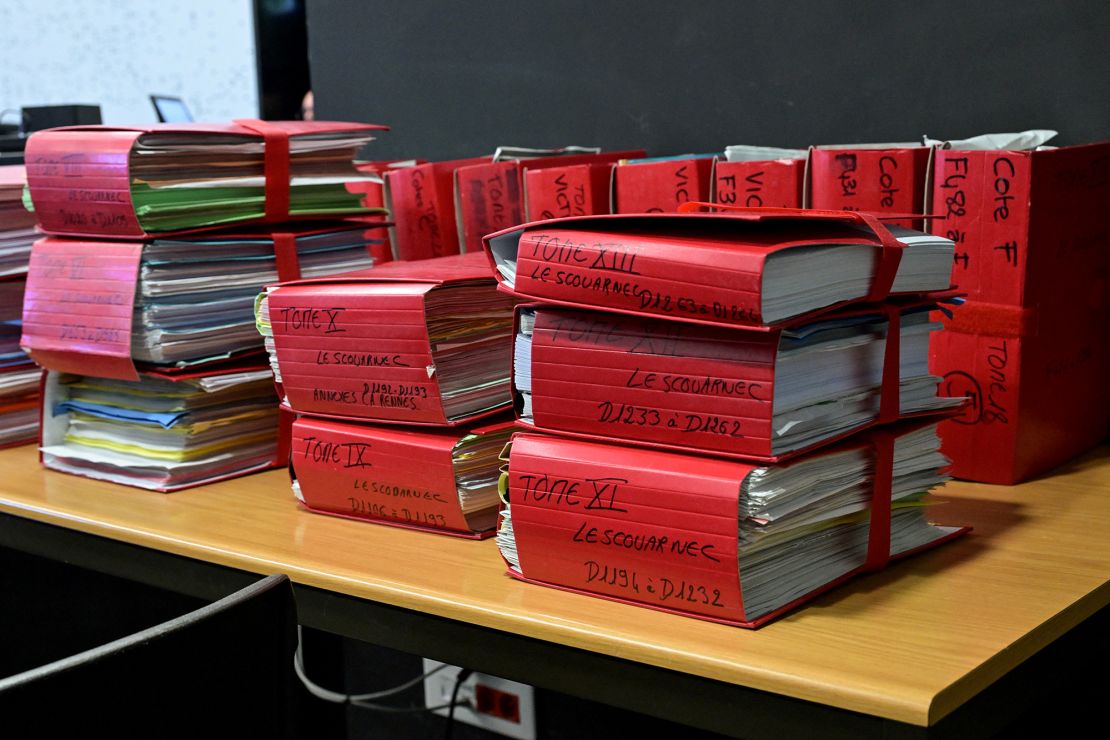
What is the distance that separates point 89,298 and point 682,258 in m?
0.81

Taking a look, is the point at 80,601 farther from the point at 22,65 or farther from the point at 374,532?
the point at 22,65

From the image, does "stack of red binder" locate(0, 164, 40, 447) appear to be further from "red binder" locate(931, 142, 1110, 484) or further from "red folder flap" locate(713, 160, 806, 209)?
"red binder" locate(931, 142, 1110, 484)

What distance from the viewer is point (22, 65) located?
5324mm

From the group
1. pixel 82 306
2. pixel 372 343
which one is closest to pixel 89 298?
pixel 82 306

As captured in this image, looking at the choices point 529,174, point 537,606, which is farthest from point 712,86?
point 537,606

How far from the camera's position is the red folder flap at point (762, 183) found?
1.24 meters

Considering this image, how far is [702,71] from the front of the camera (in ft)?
5.32

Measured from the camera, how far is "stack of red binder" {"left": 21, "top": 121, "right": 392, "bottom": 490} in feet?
4.37

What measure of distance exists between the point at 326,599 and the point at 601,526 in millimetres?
295

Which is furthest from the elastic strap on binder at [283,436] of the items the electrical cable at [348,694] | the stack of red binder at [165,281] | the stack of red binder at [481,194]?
the electrical cable at [348,694]

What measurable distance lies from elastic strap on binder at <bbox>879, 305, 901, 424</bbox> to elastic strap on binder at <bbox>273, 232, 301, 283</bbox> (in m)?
0.75

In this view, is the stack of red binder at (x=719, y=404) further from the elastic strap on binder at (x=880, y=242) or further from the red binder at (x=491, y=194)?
the red binder at (x=491, y=194)

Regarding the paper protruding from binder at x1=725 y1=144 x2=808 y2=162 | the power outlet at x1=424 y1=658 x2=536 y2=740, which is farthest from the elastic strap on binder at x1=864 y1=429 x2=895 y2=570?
the power outlet at x1=424 y1=658 x2=536 y2=740

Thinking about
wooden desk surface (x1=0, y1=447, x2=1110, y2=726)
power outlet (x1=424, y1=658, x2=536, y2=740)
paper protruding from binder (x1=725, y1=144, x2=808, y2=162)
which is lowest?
power outlet (x1=424, y1=658, x2=536, y2=740)
